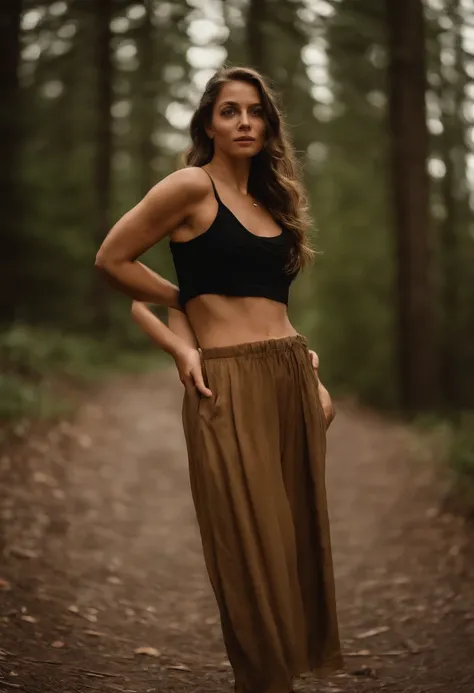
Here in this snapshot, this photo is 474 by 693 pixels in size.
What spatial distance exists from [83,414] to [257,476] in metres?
7.26

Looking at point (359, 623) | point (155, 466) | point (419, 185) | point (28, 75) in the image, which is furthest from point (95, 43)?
point (359, 623)

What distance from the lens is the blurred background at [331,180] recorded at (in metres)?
10.5

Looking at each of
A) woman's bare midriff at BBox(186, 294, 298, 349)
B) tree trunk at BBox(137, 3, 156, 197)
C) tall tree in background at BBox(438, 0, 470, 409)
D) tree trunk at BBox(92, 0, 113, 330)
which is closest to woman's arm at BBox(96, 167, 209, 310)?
woman's bare midriff at BBox(186, 294, 298, 349)

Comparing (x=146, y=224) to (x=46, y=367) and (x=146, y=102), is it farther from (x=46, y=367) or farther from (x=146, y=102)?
(x=146, y=102)

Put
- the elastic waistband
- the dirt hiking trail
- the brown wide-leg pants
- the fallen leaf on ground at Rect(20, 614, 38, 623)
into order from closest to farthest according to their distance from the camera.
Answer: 1. the brown wide-leg pants
2. the elastic waistband
3. the dirt hiking trail
4. the fallen leaf on ground at Rect(20, 614, 38, 623)

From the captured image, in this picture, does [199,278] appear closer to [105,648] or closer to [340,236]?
[105,648]

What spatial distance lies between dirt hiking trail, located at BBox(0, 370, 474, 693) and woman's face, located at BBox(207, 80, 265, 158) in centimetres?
243

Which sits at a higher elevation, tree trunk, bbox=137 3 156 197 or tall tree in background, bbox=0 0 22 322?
tree trunk, bbox=137 3 156 197

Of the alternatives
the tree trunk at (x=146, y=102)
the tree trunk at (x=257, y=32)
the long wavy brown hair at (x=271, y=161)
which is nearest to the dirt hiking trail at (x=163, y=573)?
the long wavy brown hair at (x=271, y=161)

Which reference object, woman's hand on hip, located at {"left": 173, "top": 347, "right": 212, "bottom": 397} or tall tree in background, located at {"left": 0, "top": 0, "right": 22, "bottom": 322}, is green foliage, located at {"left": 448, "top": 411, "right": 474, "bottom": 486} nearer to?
woman's hand on hip, located at {"left": 173, "top": 347, "right": 212, "bottom": 397}

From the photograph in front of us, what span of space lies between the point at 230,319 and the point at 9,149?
817 centimetres

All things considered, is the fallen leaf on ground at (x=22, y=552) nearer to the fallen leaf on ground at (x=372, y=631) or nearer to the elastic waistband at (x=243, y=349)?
the fallen leaf on ground at (x=372, y=631)

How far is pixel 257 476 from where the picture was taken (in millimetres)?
3074

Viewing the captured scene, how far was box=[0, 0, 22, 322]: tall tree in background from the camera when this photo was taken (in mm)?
9938
